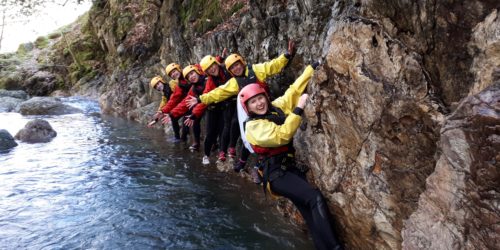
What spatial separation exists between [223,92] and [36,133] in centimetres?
1121

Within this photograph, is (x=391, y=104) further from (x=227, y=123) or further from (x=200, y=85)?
(x=200, y=85)

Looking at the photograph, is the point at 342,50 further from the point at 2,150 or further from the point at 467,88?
the point at 2,150

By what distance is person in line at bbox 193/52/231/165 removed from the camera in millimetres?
9578

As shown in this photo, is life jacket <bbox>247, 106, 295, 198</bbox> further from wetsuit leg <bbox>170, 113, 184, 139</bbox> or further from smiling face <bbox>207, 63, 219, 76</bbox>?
wetsuit leg <bbox>170, 113, 184, 139</bbox>

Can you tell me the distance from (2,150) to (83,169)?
5164 mm

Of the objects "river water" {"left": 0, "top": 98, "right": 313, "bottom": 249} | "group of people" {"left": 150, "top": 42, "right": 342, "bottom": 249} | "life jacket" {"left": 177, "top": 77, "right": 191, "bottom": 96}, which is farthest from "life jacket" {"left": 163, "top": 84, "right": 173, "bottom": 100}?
"group of people" {"left": 150, "top": 42, "right": 342, "bottom": 249}

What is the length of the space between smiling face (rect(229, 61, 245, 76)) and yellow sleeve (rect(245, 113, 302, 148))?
262 centimetres

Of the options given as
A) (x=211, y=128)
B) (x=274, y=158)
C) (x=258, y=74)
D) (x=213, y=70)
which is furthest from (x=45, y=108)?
(x=274, y=158)

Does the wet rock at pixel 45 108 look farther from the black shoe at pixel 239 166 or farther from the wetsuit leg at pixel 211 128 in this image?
the black shoe at pixel 239 166

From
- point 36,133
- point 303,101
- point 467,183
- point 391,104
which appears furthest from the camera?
point 36,133

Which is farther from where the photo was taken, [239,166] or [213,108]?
[213,108]

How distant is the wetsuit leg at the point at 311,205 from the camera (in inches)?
229

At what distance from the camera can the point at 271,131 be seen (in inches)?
248

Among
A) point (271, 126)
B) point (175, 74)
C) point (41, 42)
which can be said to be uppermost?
point (41, 42)
